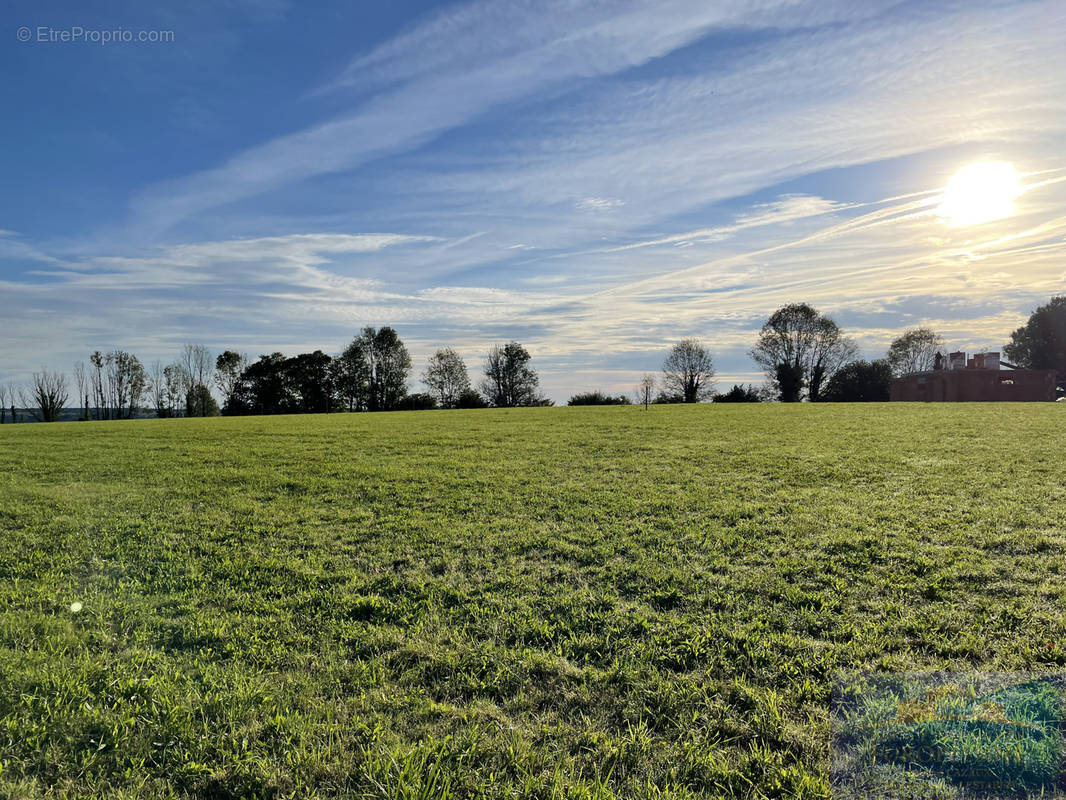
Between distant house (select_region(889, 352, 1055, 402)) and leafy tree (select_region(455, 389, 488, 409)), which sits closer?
distant house (select_region(889, 352, 1055, 402))

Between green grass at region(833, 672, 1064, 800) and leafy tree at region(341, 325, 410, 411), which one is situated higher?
→ leafy tree at region(341, 325, 410, 411)

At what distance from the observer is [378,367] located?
64.4 m

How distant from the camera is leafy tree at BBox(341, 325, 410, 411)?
63.2 meters

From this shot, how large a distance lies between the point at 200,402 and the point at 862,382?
6783 centimetres

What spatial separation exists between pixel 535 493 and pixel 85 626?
19.8 ft

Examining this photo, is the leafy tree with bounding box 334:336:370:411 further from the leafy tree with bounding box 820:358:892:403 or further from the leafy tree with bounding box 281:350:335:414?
the leafy tree with bounding box 820:358:892:403

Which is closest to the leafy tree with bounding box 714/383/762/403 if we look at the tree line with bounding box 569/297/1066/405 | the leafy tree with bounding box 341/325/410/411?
the tree line with bounding box 569/297/1066/405

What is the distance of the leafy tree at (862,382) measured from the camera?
175ft

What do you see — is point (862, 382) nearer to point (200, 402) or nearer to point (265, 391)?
point (265, 391)

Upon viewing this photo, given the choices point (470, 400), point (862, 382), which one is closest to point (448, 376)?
point (470, 400)

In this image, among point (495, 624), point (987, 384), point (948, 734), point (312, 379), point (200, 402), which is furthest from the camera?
point (312, 379)

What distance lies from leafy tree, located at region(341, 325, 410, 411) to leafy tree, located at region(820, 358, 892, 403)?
44.8 metres

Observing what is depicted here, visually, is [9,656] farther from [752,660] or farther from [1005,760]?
[1005,760]

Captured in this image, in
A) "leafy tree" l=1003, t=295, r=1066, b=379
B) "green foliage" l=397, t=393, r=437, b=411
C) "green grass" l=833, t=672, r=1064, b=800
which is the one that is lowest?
"green grass" l=833, t=672, r=1064, b=800
